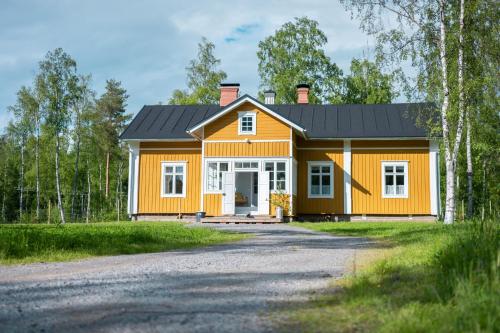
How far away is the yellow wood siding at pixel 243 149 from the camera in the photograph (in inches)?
843

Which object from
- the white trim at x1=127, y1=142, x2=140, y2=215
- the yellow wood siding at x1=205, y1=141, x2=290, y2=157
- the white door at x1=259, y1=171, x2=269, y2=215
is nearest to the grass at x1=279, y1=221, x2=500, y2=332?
the white door at x1=259, y1=171, x2=269, y2=215

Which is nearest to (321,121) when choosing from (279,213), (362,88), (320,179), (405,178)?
(320,179)

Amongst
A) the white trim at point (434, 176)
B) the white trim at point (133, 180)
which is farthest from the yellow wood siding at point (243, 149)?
the white trim at point (434, 176)

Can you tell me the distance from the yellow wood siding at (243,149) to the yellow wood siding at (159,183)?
1560mm

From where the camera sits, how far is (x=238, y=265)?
647cm

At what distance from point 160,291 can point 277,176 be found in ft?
55.7

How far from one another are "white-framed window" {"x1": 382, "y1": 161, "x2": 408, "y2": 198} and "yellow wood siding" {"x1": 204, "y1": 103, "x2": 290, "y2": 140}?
439 cm

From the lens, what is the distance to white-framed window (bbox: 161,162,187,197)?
75.2 feet

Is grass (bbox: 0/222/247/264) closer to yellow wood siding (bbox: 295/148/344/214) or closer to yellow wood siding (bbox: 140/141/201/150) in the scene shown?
yellow wood siding (bbox: 295/148/344/214)

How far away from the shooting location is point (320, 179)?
22.8 metres

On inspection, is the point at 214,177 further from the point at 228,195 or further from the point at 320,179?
the point at 320,179

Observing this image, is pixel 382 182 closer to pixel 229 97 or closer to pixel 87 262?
pixel 229 97

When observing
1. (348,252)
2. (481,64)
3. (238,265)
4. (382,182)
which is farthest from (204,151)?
(238,265)

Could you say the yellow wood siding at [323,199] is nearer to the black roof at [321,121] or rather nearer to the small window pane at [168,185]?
the black roof at [321,121]
